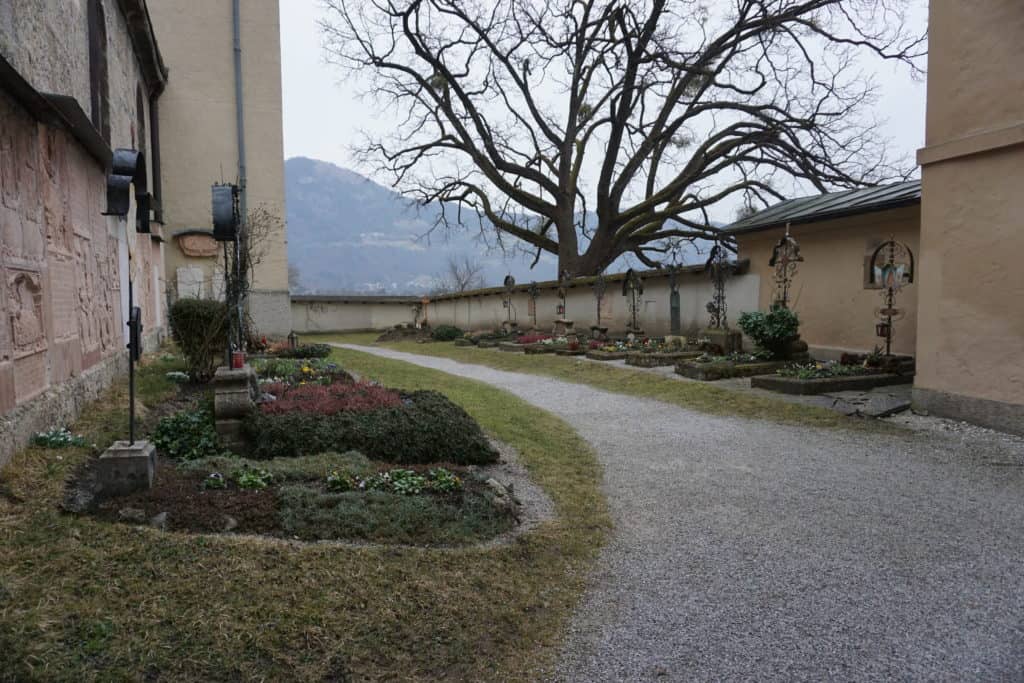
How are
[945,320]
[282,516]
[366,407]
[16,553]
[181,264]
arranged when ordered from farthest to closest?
[181,264] → [945,320] → [366,407] → [282,516] → [16,553]

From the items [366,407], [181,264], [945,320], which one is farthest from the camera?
[181,264]

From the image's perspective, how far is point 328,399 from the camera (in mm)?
6633

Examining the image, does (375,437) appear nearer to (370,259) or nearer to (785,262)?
(785,262)

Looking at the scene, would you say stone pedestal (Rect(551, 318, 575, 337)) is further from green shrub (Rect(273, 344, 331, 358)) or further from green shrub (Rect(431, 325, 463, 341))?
green shrub (Rect(273, 344, 331, 358))

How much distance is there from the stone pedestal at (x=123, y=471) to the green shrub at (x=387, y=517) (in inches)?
32.0

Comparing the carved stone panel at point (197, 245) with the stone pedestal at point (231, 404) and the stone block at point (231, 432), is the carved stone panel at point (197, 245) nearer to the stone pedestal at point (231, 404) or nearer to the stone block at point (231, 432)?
the stone pedestal at point (231, 404)

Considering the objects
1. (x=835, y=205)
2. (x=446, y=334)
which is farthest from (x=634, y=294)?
(x=446, y=334)

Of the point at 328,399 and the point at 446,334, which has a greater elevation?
the point at 328,399

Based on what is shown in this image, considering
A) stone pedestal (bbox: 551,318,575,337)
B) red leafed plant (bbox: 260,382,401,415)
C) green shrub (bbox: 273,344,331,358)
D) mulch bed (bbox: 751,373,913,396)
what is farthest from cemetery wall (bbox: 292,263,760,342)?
red leafed plant (bbox: 260,382,401,415)

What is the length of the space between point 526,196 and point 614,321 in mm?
8016

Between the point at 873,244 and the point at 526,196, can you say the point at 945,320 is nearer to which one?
the point at 873,244

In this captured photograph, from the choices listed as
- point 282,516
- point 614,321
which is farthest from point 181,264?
point 282,516

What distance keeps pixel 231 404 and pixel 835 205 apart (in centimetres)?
1156

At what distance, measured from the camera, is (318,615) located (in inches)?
107
